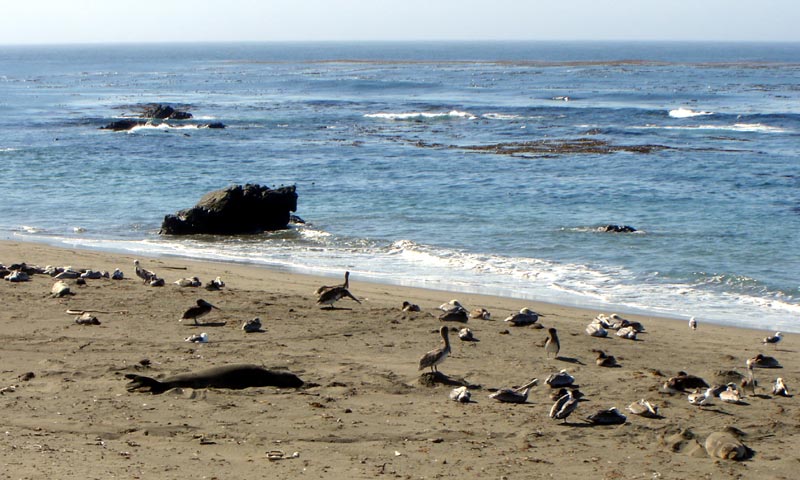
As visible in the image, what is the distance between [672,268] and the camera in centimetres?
1781

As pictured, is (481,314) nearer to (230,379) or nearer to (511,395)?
(511,395)

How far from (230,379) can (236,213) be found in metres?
13.1

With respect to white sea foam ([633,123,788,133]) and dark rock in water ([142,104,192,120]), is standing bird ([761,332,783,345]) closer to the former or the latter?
white sea foam ([633,123,788,133])

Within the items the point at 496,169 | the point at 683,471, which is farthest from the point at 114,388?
the point at 496,169

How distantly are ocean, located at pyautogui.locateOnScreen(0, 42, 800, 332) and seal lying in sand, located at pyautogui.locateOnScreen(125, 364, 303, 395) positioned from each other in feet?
16.5

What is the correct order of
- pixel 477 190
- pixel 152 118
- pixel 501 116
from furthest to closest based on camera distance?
1. pixel 501 116
2. pixel 152 118
3. pixel 477 190

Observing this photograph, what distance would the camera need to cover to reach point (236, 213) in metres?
22.2

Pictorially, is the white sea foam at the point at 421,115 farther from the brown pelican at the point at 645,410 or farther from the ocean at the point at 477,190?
the brown pelican at the point at 645,410

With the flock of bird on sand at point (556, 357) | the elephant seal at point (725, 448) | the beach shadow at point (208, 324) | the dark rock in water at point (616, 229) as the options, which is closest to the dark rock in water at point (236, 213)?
the flock of bird on sand at point (556, 357)

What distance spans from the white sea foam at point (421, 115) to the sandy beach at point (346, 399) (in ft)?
127

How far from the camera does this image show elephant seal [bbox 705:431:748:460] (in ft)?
26.2

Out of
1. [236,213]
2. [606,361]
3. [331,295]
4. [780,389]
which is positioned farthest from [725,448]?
[236,213]

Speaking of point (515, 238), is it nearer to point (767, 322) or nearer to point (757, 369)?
point (767, 322)

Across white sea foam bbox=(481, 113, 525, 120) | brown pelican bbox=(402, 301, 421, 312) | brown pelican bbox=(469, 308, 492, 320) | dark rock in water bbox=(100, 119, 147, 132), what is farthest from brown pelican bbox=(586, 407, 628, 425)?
white sea foam bbox=(481, 113, 525, 120)
